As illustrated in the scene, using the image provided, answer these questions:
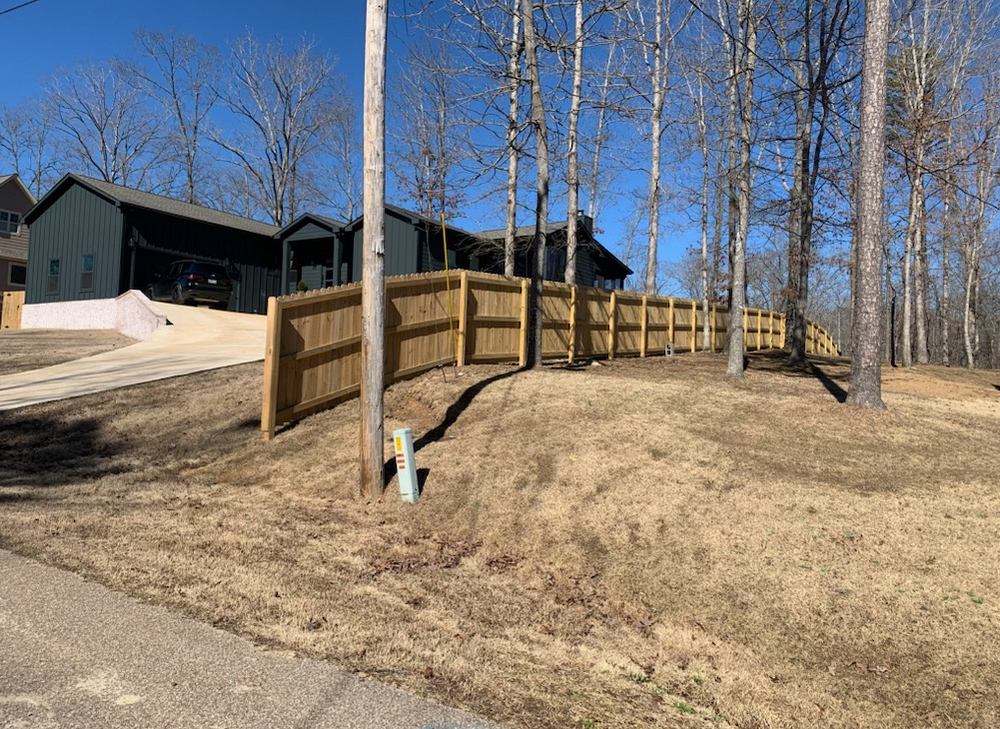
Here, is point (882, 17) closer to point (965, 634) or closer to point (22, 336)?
point (965, 634)

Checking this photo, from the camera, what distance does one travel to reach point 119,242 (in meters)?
24.0

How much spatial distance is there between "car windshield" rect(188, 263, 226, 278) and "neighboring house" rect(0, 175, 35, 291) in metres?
15.8

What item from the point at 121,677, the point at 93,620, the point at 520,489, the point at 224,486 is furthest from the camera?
the point at 224,486

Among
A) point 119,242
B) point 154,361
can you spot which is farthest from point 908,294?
point 119,242

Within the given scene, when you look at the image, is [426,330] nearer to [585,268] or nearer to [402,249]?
[402,249]

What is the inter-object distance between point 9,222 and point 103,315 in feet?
57.3

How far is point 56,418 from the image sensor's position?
9789 millimetres

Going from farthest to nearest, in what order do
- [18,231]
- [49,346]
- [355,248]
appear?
1. [18,231]
2. [355,248]
3. [49,346]

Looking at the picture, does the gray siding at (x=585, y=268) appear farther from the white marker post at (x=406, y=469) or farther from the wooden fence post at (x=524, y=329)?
the white marker post at (x=406, y=469)

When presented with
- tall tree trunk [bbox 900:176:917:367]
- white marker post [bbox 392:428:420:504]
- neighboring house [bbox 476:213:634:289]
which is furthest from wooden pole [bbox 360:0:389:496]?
tall tree trunk [bbox 900:176:917:367]

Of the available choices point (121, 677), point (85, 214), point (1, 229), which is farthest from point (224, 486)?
point (1, 229)

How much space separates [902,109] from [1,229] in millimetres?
40563

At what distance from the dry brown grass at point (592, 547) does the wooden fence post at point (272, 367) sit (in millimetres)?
351

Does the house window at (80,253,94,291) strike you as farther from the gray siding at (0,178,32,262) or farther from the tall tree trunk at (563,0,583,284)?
the tall tree trunk at (563,0,583,284)
